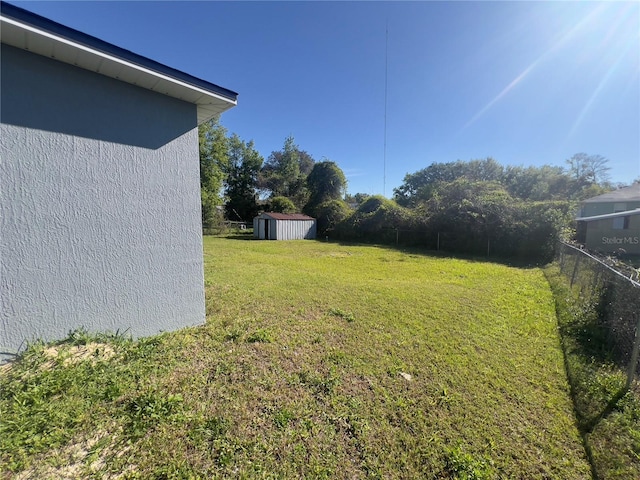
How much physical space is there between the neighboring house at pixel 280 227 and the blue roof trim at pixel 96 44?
613 inches

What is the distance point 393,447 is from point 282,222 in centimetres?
1768

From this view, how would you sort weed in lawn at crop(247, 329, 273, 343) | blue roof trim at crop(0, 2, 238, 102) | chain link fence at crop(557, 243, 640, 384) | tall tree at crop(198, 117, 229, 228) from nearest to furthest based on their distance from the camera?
blue roof trim at crop(0, 2, 238, 102) < chain link fence at crop(557, 243, 640, 384) < weed in lawn at crop(247, 329, 273, 343) < tall tree at crop(198, 117, 229, 228)

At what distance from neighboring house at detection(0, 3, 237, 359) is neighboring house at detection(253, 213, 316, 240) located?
1524 centimetres

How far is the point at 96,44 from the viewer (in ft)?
7.90

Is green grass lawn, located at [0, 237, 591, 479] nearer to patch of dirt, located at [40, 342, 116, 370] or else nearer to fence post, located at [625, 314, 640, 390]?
patch of dirt, located at [40, 342, 116, 370]

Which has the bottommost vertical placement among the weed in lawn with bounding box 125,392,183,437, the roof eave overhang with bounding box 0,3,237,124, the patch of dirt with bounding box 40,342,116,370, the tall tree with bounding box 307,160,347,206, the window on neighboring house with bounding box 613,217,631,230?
the weed in lawn with bounding box 125,392,183,437

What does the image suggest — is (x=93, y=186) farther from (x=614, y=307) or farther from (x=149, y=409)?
(x=614, y=307)

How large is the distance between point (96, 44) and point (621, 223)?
22.2 meters

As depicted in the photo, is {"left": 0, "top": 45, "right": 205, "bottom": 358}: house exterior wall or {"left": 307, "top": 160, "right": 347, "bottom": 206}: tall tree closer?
{"left": 0, "top": 45, "right": 205, "bottom": 358}: house exterior wall

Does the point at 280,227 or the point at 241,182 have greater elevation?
the point at 241,182

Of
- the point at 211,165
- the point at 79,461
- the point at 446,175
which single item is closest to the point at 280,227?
the point at 211,165

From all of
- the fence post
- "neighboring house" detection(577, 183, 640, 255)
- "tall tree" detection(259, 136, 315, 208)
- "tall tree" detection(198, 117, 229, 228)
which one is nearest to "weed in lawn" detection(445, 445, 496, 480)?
the fence post

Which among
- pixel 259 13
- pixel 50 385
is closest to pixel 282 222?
pixel 259 13

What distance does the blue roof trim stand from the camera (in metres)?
2.04
